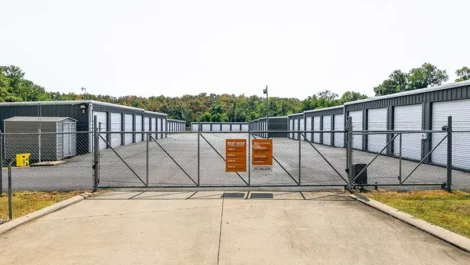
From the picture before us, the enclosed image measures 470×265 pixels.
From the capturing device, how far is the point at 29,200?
32.8 ft

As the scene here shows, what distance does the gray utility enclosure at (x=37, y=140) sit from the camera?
20922mm

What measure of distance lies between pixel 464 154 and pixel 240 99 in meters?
142

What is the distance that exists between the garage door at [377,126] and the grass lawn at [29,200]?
21267 mm

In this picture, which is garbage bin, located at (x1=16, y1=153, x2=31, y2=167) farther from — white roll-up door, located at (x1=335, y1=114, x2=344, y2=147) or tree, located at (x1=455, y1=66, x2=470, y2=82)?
tree, located at (x1=455, y1=66, x2=470, y2=82)

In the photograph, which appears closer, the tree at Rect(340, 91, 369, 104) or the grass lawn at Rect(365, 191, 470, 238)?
the grass lawn at Rect(365, 191, 470, 238)

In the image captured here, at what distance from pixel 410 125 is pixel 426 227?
54.3 feet

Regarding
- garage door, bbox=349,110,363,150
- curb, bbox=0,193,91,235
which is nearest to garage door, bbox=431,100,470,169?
garage door, bbox=349,110,363,150

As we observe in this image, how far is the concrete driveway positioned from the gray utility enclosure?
13.4 m

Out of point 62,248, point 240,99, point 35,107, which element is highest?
point 240,99

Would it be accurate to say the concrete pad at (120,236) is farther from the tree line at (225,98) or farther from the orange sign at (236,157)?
the tree line at (225,98)

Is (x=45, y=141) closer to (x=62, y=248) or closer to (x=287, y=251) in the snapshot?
(x=62, y=248)

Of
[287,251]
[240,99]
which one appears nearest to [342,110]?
[287,251]

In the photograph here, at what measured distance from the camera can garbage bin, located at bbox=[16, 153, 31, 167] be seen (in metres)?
18.6

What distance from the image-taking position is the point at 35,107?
2705cm
